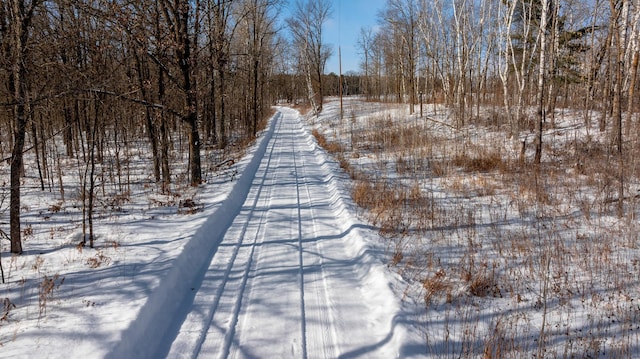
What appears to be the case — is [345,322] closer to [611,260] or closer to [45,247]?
[611,260]

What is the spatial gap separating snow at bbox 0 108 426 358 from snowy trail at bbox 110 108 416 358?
0.05 ft

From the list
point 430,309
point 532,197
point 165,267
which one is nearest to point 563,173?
point 532,197

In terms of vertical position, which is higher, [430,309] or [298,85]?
[298,85]

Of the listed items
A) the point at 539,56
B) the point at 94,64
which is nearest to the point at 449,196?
the point at 94,64

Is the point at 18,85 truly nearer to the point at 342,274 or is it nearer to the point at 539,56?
the point at 342,274

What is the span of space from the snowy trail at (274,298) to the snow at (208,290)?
0.05ft

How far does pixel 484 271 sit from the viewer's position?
463 centimetres

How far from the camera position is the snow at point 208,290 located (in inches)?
131

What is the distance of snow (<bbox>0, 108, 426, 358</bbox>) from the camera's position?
10.9 ft

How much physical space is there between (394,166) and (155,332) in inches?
400

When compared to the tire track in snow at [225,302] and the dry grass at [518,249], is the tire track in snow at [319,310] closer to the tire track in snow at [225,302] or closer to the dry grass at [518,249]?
the tire track in snow at [225,302]

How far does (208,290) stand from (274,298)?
2.91 feet

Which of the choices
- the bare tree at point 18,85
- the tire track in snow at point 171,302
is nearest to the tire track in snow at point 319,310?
the tire track in snow at point 171,302

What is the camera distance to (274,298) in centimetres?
421
